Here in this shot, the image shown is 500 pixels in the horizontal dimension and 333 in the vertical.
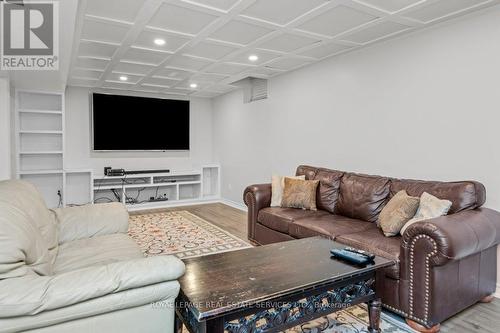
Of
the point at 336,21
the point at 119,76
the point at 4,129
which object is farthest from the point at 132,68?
the point at 336,21

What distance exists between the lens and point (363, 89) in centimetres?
373

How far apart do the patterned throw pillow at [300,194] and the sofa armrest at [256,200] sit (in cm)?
22

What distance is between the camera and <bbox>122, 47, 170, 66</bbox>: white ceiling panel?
3.76 metres

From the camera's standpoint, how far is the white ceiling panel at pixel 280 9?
2551mm

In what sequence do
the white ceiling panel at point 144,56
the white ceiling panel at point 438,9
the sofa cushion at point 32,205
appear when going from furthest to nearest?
the white ceiling panel at point 144,56 < the white ceiling panel at point 438,9 < the sofa cushion at point 32,205

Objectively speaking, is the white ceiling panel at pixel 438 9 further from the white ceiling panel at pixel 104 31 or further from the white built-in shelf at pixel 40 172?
the white built-in shelf at pixel 40 172

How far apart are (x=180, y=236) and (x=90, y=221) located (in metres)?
1.76

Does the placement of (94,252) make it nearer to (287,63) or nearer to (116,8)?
(116,8)

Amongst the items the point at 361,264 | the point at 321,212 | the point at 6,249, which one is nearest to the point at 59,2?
the point at 6,249

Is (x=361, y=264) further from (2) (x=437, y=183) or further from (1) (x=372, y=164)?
(1) (x=372, y=164)

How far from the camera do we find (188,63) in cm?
431

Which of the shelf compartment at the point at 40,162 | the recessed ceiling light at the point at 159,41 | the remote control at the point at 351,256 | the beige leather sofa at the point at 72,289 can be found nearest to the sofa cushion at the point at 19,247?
the beige leather sofa at the point at 72,289

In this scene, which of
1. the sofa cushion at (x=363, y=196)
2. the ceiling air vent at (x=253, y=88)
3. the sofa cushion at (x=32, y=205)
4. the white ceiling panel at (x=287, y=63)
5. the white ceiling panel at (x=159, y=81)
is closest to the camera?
the sofa cushion at (x=32, y=205)

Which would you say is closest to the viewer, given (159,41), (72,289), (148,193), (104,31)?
(72,289)
